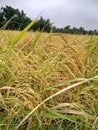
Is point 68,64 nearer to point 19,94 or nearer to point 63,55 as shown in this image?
point 63,55

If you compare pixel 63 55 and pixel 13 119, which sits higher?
pixel 63 55

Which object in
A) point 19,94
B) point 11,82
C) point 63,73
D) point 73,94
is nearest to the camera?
point 19,94

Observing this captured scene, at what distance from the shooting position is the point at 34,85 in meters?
1.55

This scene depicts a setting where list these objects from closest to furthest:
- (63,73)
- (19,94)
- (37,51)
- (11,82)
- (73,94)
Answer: (19,94), (11,82), (73,94), (63,73), (37,51)

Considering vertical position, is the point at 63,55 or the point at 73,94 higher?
the point at 63,55

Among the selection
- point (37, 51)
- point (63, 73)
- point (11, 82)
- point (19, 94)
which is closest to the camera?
point (19, 94)

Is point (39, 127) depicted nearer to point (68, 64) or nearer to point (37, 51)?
point (68, 64)

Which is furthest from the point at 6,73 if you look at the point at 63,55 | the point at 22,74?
the point at 63,55

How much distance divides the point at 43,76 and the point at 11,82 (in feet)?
0.54

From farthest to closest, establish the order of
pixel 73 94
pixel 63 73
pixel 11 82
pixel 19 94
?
1. pixel 63 73
2. pixel 73 94
3. pixel 11 82
4. pixel 19 94

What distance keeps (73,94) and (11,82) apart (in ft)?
1.07

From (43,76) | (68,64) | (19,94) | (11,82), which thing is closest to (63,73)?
(68,64)

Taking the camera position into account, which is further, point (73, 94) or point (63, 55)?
point (63, 55)

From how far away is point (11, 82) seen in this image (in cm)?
146
